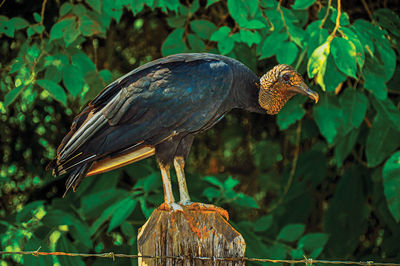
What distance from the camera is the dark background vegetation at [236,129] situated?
3.46 m

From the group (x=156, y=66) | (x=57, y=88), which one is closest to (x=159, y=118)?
(x=156, y=66)

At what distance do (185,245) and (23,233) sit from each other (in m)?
2.01

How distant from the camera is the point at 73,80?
11.8 ft

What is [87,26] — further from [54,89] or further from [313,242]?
[313,242]

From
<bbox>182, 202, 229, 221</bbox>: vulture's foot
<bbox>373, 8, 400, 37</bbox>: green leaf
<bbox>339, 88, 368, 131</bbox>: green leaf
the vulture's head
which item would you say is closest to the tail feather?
<bbox>182, 202, 229, 221</bbox>: vulture's foot

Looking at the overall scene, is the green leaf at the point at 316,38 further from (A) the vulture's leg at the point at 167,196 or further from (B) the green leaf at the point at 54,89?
(B) the green leaf at the point at 54,89

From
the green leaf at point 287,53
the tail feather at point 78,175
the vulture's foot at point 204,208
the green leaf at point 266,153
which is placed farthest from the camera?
the green leaf at point 266,153

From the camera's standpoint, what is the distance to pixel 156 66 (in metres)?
2.54

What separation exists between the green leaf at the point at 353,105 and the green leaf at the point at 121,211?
4.68 ft

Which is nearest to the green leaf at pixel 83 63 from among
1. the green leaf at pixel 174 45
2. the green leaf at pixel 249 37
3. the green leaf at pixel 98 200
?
the green leaf at pixel 174 45

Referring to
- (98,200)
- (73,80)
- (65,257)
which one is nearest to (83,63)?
(73,80)

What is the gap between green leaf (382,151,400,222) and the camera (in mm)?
3561

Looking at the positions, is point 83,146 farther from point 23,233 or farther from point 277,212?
point 277,212

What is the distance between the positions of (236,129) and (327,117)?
4.34 feet
